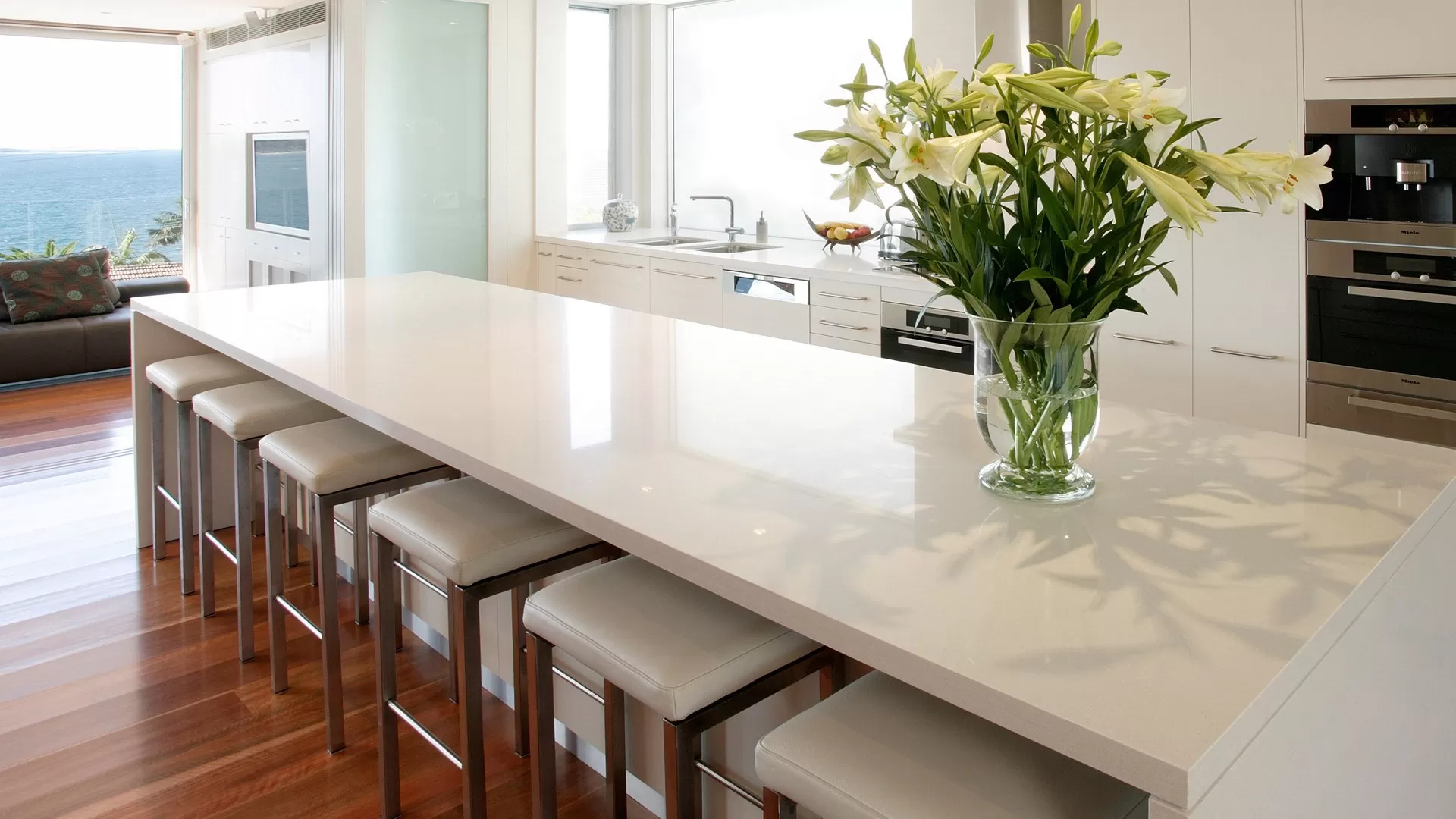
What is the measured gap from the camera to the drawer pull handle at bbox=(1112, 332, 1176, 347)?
376cm

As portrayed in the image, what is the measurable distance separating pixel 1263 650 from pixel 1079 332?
20.0 inches

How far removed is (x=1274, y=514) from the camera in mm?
1564

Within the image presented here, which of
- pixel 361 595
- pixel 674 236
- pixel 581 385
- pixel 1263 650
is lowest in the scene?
pixel 361 595

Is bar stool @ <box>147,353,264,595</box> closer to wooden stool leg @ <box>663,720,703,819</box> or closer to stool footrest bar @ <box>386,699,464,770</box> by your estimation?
stool footrest bar @ <box>386,699,464,770</box>

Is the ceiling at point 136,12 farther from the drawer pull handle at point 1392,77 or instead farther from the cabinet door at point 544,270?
the drawer pull handle at point 1392,77

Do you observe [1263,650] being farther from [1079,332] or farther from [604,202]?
[604,202]

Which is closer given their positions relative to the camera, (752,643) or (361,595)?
(752,643)

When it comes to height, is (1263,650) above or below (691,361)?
below

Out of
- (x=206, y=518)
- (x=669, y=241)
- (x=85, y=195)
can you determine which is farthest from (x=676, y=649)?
A: (x=85, y=195)

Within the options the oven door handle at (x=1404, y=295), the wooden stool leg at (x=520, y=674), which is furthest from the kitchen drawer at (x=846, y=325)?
the wooden stool leg at (x=520, y=674)

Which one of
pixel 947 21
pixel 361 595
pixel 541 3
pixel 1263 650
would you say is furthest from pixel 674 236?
pixel 1263 650

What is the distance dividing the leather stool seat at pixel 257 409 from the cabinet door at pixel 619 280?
2.62m

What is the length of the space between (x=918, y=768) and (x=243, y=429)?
7.56 feet

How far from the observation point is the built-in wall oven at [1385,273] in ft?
10.2
